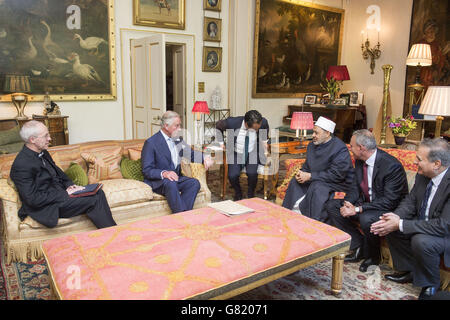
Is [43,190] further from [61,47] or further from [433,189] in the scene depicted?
[61,47]

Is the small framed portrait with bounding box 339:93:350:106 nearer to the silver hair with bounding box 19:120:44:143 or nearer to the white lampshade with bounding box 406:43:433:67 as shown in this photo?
the white lampshade with bounding box 406:43:433:67

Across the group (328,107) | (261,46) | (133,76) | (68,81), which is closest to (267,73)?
(261,46)

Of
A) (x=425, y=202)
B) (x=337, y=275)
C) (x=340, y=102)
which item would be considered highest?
(x=340, y=102)

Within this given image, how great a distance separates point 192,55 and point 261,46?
180cm

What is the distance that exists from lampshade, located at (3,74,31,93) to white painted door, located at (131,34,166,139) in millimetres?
1822

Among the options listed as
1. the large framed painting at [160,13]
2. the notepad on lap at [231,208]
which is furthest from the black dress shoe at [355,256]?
the large framed painting at [160,13]

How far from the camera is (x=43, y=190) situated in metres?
3.34

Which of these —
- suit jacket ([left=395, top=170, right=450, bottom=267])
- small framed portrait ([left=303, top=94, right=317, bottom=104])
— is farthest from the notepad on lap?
small framed portrait ([left=303, top=94, right=317, bottom=104])

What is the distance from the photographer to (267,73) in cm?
864

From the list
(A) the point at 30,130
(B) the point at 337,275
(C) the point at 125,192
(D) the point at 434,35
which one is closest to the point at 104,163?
(C) the point at 125,192

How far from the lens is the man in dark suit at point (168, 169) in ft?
13.0

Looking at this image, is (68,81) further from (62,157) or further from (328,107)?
(328,107)

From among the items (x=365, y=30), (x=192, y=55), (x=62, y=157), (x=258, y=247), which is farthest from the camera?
(x=365, y=30)

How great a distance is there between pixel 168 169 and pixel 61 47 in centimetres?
330
